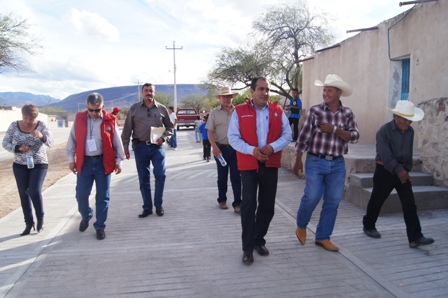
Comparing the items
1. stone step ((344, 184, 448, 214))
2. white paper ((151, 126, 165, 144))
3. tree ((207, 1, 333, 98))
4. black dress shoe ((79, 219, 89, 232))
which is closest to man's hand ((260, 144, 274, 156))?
white paper ((151, 126, 165, 144))

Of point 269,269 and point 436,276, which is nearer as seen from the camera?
point 436,276

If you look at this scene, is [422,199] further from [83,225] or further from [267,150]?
[83,225]

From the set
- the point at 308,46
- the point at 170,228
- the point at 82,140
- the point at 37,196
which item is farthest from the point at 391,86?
the point at 308,46

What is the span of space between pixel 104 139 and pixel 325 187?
2892 mm

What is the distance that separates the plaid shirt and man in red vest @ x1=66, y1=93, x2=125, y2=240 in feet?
8.33

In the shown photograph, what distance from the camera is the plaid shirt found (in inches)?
168

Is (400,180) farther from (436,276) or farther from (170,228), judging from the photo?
(170,228)

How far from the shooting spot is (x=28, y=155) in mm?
4969

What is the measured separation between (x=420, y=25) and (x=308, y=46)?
17.8 meters

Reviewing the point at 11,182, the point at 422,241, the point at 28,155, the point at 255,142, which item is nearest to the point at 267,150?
the point at 255,142

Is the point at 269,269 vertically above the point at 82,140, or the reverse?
the point at 82,140

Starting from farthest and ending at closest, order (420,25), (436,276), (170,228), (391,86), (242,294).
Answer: (391,86) → (420,25) → (170,228) → (436,276) → (242,294)

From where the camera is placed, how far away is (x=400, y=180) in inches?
173

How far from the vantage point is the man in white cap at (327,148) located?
14.0 feet
